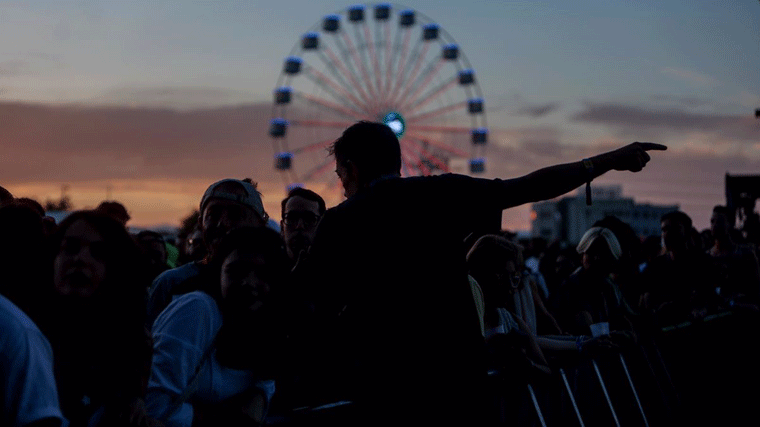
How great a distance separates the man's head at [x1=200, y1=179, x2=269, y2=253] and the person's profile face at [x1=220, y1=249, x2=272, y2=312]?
36.7 inches

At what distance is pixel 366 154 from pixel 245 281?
62 cm

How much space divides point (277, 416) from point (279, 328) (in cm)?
41

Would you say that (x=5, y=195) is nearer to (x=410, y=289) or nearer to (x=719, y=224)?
(x=410, y=289)

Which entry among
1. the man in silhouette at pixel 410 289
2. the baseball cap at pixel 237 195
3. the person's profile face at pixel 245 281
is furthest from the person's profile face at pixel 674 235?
the person's profile face at pixel 245 281

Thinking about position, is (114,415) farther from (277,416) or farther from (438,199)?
(438,199)

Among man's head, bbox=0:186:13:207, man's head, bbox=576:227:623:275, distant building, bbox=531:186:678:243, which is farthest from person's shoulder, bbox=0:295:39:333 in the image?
distant building, bbox=531:186:678:243

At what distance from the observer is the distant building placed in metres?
108

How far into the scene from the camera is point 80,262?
3.13 metres

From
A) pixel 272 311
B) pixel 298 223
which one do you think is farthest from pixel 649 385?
pixel 272 311

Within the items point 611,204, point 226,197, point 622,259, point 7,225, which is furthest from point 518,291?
point 611,204

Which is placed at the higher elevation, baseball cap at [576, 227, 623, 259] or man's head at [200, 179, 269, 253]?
man's head at [200, 179, 269, 253]

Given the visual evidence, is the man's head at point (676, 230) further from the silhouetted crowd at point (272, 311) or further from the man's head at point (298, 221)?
the silhouetted crowd at point (272, 311)

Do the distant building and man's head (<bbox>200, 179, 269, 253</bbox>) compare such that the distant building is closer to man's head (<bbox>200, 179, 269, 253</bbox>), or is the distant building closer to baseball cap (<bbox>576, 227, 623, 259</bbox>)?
baseball cap (<bbox>576, 227, 623, 259</bbox>)

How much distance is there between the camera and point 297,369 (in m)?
3.92
